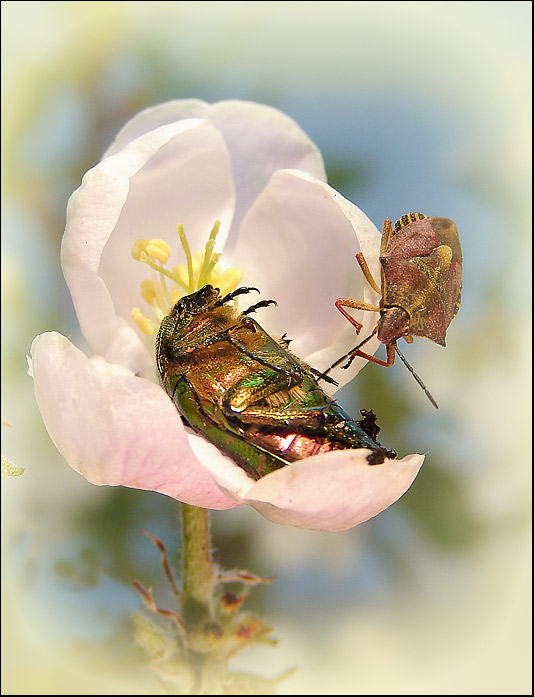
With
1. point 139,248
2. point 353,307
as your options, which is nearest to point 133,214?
point 139,248

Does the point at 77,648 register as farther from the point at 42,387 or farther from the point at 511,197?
the point at 511,197

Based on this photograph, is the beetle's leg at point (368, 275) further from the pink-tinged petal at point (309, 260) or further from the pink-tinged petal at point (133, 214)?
the pink-tinged petal at point (133, 214)

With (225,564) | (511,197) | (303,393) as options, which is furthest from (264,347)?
(511,197)

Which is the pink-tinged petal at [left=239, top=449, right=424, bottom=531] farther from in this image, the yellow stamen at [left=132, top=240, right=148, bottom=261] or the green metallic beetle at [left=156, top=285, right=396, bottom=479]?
the yellow stamen at [left=132, top=240, right=148, bottom=261]

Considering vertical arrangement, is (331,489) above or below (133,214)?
below

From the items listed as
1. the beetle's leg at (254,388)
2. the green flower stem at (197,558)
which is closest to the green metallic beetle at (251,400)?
the beetle's leg at (254,388)

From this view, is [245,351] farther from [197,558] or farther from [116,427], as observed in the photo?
[197,558]
